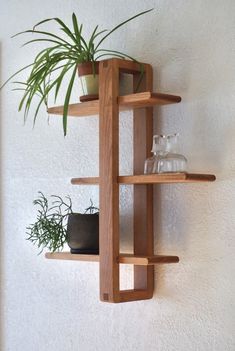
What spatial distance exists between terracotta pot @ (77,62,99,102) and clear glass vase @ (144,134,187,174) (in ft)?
0.91

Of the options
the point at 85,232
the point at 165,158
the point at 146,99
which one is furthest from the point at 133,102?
the point at 85,232

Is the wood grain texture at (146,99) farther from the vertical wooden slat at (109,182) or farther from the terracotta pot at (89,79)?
the terracotta pot at (89,79)

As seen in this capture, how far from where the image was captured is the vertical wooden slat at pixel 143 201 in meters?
2.27

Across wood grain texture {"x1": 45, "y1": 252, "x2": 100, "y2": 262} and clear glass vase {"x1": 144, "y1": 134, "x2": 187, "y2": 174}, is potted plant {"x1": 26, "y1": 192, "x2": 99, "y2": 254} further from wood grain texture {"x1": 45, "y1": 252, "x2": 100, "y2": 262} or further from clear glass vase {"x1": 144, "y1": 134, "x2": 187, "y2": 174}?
clear glass vase {"x1": 144, "y1": 134, "x2": 187, "y2": 174}

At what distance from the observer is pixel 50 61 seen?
2.30 m

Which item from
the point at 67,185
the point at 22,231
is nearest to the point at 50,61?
the point at 67,185

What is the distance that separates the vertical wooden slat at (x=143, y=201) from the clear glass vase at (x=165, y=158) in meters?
0.12

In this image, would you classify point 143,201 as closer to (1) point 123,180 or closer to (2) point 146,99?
(1) point 123,180

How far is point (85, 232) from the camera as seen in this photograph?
7.65 feet

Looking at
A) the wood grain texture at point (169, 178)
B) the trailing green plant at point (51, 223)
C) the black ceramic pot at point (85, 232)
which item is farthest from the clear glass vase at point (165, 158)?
the trailing green plant at point (51, 223)

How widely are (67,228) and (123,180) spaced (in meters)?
0.31

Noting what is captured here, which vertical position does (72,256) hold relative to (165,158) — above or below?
below

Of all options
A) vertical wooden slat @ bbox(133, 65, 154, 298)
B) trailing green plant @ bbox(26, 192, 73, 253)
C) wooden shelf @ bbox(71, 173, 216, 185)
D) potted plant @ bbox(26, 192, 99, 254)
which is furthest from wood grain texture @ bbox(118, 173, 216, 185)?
trailing green plant @ bbox(26, 192, 73, 253)

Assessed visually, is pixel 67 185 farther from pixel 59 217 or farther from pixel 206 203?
pixel 206 203
